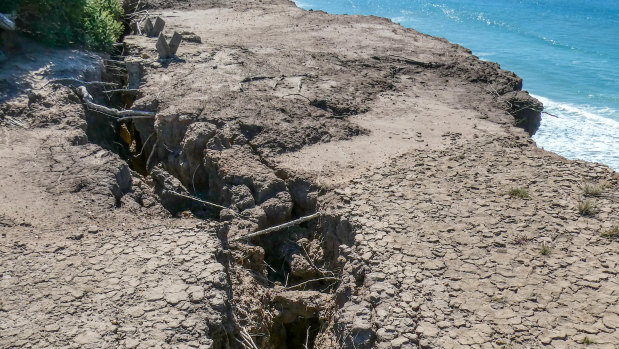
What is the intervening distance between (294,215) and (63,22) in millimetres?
4829

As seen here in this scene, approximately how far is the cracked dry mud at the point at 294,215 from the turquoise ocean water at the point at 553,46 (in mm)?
5348

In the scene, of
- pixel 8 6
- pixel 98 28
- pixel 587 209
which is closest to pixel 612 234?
pixel 587 209

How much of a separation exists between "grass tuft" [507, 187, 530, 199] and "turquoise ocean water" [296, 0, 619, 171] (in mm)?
6160

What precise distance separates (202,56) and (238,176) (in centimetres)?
338

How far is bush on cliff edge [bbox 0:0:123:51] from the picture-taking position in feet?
27.1

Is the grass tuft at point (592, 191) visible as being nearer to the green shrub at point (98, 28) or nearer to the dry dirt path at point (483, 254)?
the dry dirt path at point (483, 254)

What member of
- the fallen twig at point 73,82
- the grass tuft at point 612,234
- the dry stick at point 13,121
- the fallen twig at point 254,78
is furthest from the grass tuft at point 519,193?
the dry stick at point 13,121

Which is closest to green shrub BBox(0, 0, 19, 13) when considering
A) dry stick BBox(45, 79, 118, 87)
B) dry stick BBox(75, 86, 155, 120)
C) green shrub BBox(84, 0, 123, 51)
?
green shrub BBox(84, 0, 123, 51)

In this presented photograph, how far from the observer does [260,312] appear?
4.87 meters

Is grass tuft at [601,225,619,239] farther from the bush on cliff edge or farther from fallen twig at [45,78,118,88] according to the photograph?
the bush on cliff edge

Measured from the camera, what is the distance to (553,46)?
22.2 meters

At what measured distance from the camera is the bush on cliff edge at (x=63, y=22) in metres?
8.27

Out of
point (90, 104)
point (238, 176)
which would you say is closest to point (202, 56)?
point (90, 104)

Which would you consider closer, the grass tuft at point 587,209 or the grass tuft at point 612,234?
the grass tuft at point 612,234
